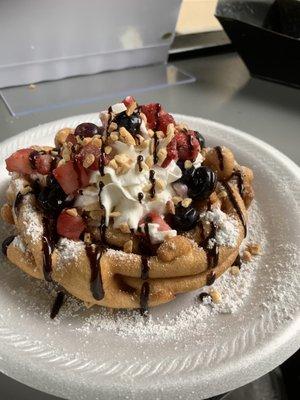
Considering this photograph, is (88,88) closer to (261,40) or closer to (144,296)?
(261,40)

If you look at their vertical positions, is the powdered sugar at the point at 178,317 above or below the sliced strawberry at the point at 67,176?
below

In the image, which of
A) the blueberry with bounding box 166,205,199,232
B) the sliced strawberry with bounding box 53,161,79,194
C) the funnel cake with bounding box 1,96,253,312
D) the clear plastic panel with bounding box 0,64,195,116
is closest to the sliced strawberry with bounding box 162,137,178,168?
the funnel cake with bounding box 1,96,253,312

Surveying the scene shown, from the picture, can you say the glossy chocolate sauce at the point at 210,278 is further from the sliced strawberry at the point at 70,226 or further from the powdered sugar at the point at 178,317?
the sliced strawberry at the point at 70,226

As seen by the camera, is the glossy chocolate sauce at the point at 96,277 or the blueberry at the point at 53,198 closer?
the glossy chocolate sauce at the point at 96,277

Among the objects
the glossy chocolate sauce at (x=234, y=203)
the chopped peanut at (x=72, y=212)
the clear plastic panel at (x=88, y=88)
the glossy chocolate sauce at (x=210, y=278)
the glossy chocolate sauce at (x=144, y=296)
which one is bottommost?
the clear plastic panel at (x=88, y=88)

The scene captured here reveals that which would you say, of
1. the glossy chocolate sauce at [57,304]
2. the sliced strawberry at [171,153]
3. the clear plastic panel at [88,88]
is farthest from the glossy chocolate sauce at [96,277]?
the clear plastic panel at [88,88]

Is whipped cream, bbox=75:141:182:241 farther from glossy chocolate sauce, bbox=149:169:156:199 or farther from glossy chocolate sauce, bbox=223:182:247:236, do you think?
glossy chocolate sauce, bbox=223:182:247:236
